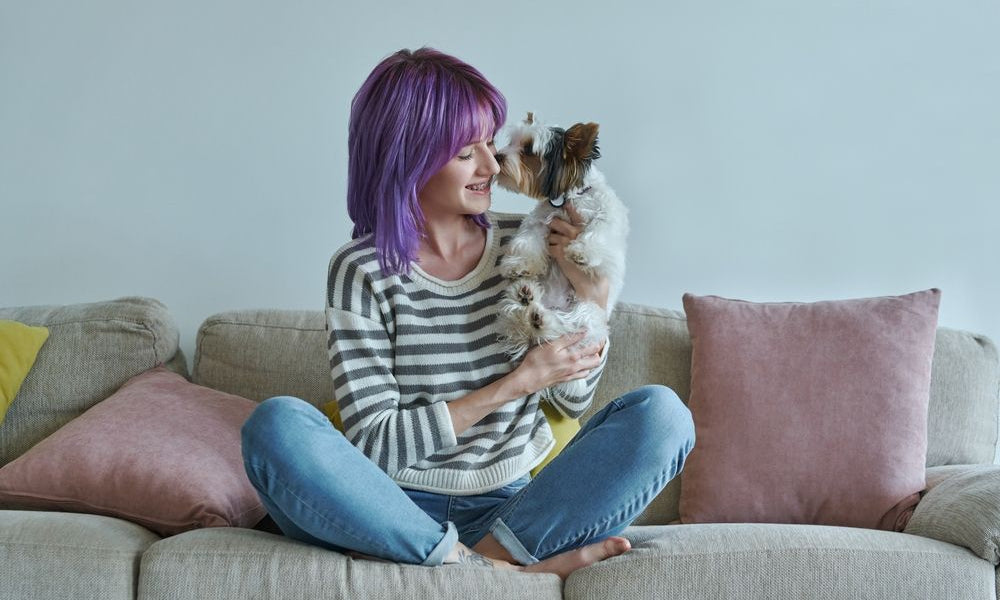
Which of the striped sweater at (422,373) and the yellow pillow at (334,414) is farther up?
the striped sweater at (422,373)

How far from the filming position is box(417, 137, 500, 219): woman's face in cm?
207

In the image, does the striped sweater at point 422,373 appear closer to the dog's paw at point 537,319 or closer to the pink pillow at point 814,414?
the dog's paw at point 537,319

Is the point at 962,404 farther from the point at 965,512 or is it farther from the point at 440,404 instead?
the point at 440,404

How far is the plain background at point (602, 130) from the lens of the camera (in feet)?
9.40

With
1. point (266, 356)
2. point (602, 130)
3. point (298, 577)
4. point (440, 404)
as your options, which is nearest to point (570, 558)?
point (440, 404)

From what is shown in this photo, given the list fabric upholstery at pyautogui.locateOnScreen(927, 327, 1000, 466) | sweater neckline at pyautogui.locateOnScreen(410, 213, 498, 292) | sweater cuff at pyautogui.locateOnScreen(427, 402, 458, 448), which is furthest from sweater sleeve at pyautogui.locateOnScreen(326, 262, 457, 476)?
fabric upholstery at pyautogui.locateOnScreen(927, 327, 1000, 466)

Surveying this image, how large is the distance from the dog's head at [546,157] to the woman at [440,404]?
0.06 m

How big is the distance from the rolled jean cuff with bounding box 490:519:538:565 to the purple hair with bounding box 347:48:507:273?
559 millimetres

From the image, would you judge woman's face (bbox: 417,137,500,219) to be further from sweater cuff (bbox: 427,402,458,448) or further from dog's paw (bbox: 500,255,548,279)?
sweater cuff (bbox: 427,402,458,448)

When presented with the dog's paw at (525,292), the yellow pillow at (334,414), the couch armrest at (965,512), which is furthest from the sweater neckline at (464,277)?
the couch armrest at (965,512)

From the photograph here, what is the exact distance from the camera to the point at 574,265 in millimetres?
2064

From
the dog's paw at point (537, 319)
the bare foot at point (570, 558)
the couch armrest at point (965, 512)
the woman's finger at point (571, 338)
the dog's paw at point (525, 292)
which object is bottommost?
the bare foot at point (570, 558)

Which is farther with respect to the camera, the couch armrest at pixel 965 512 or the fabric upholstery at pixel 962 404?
the fabric upholstery at pixel 962 404

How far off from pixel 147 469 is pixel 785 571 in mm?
1278
